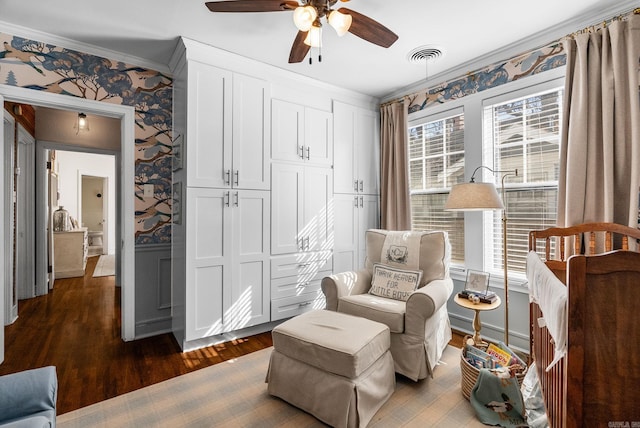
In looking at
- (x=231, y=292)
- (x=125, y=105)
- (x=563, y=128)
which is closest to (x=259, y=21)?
(x=125, y=105)

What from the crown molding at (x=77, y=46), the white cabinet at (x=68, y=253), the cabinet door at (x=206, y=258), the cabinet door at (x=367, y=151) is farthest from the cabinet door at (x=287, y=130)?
the white cabinet at (x=68, y=253)

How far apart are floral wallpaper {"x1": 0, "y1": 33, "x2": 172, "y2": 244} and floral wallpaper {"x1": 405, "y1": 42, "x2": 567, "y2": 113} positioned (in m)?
2.67

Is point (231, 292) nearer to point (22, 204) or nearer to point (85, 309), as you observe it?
point (85, 309)

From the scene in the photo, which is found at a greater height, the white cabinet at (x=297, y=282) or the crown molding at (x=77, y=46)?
the crown molding at (x=77, y=46)

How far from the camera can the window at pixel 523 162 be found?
2553 millimetres

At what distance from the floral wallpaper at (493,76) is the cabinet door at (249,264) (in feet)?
6.70

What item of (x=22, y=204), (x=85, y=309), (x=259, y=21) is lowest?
(x=85, y=309)

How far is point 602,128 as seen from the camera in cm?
214

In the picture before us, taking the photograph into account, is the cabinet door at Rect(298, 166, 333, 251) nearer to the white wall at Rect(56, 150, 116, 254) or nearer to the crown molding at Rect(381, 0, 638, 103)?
the crown molding at Rect(381, 0, 638, 103)

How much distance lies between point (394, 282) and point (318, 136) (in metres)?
1.75

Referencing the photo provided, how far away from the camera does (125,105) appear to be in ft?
9.36

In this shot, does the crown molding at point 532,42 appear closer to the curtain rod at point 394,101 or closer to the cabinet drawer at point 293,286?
the curtain rod at point 394,101

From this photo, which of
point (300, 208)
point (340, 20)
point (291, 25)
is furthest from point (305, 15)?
point (300, 208)

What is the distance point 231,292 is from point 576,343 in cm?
245
